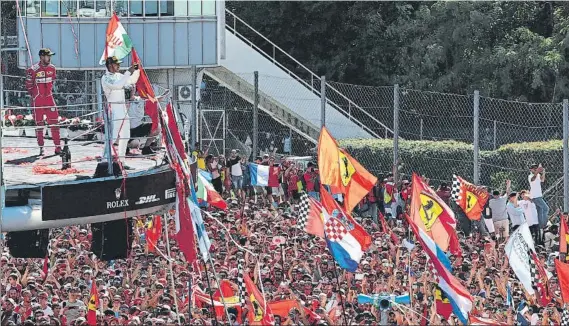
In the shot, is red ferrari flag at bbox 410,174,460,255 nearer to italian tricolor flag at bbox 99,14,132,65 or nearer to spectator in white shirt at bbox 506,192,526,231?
italian tricolor flag at bbox 99,14,132,65

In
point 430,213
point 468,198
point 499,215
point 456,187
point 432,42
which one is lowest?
point 499,215

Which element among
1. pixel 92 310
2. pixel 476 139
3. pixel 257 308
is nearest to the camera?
pixel 257 308

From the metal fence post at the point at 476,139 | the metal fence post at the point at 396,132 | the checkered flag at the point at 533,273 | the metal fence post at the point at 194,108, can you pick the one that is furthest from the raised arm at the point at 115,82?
the metal fence post at the point at 194,108

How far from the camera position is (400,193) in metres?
29.3

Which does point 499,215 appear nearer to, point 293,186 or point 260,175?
point 293,186

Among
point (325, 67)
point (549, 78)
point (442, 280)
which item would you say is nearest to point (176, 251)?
point (442, 280)

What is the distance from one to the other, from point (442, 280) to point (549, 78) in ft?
71.7

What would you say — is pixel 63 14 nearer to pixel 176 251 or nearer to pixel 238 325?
pixel 176 251

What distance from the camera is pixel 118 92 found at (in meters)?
20.2

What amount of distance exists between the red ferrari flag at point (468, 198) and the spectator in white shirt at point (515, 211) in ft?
1.97

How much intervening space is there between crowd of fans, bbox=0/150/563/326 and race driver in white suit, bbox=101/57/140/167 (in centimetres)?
193

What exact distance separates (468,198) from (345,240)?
7257 millimetres

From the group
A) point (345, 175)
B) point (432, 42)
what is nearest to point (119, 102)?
point (345, 175)

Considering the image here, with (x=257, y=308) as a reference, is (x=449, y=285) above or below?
above
